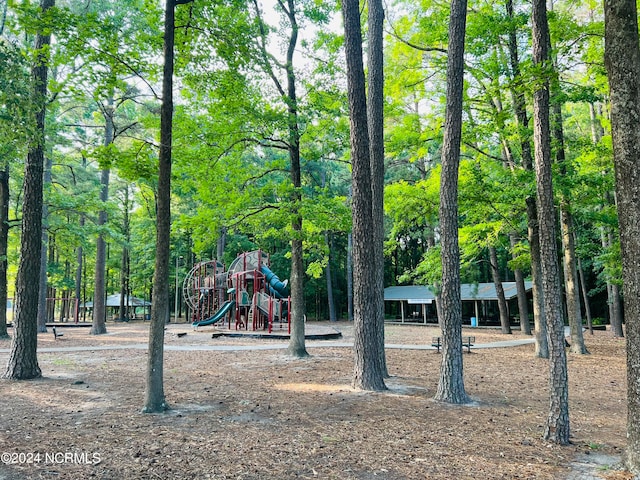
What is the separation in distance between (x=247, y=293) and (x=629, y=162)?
1886cm

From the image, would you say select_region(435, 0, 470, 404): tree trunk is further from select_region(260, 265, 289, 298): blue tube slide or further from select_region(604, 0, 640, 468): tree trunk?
select_region(260, 265, 289, 298): blue tube slide

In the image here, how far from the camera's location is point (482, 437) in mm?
5211

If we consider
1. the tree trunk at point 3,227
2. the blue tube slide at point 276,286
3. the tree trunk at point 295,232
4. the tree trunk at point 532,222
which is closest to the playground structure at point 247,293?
the blue tube slide at point 276,286

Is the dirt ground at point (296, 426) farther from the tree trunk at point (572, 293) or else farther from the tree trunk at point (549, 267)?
the tree trunk at point (572, 293)

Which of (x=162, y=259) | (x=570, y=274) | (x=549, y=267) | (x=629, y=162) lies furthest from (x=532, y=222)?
(x=162, y=259)

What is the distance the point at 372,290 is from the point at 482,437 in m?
3.06

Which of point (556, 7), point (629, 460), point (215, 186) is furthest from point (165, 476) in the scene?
point (556, 7)

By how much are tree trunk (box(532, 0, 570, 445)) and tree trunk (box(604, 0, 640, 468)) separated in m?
1.10

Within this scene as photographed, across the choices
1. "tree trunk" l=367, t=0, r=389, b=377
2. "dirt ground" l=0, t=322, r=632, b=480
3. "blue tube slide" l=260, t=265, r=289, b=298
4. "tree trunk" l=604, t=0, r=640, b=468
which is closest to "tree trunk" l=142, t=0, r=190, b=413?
"dirt ground" l=0, t=322, r=632, b=480

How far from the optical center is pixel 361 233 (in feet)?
25.3

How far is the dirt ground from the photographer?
13.8 feet

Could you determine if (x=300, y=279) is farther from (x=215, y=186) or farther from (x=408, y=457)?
(x=408, y=457)

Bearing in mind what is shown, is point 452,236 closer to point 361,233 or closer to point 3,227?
point 361,233

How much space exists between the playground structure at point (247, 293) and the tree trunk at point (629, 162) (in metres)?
15.8
